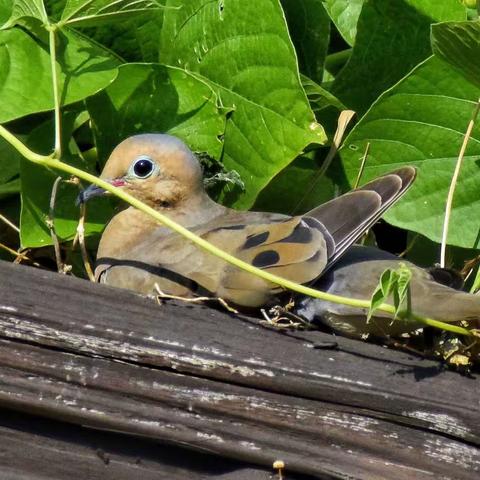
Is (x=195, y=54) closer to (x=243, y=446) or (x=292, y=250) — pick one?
(x=292, y=250)

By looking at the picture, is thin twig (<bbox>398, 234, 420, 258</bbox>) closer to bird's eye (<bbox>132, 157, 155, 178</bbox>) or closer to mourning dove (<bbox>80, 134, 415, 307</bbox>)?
mourning dove (<bbox>80, 134, 415, 307</bbox>)

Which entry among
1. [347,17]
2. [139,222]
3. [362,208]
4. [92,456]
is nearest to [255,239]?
[362,208]

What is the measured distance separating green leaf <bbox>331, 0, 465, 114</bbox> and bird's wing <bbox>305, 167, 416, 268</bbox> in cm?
40

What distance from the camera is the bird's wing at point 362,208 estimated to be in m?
1.94

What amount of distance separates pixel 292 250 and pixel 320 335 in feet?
0.75

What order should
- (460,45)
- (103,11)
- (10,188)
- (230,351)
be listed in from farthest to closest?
1. (10,188)
2. (103,11)
3. (460,45)
4. (230,351)

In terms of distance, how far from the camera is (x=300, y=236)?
6.48 feet

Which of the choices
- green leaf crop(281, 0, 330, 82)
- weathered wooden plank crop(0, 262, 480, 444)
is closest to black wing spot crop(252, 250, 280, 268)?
weathered wooden plank crop(0, 262, 480, 444)

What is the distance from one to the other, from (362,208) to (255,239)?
0.20 m

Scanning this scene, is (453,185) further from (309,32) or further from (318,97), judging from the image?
(309,32)

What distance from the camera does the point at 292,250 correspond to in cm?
193

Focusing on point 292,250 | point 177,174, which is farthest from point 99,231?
point 292,250

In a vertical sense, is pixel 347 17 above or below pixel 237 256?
above

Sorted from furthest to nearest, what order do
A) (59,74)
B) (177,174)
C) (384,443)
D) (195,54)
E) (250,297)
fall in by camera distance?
(177,174) → (195,54) → (59,74) → (250,297) → (384,443)
